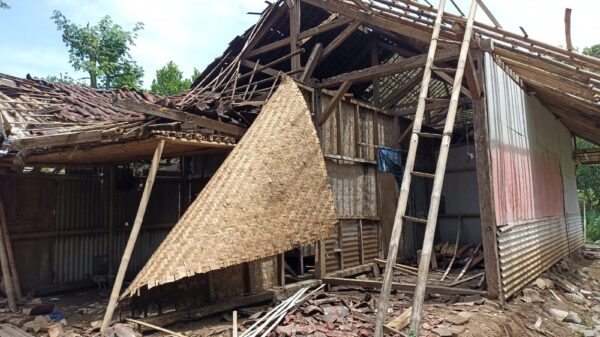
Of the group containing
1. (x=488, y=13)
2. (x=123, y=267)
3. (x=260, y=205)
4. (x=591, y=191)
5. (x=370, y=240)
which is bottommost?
(x=370, y=240)

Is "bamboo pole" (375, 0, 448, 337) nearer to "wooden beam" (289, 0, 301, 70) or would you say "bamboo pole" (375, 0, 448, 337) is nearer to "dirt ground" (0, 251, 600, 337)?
"dirt ground" (0, 251, 600, 337)

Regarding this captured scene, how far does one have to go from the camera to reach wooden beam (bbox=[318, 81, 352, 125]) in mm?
7366

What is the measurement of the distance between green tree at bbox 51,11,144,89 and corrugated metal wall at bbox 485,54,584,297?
17.4m

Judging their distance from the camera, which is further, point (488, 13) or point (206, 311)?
point (488, 13)

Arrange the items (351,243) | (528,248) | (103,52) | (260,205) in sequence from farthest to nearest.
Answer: (103,52), (351,243), (528,248), (260,205)

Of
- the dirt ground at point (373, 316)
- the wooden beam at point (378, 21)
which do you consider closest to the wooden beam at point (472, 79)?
the wooden beam at point (378, 21)

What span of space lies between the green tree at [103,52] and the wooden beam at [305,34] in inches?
495

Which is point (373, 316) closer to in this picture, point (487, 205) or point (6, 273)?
point (487, 205)

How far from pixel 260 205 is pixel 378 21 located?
401 cm

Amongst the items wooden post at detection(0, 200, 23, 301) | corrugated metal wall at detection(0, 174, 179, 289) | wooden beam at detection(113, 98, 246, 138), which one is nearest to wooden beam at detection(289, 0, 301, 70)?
wooden beam at detection(113, 98, 246, 138)

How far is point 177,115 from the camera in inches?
220

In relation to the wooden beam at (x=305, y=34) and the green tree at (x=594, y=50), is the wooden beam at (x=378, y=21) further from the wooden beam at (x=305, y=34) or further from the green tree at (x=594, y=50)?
the green tree at (x=594, y=50)

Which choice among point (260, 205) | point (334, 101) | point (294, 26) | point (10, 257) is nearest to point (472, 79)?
point (334, 101)

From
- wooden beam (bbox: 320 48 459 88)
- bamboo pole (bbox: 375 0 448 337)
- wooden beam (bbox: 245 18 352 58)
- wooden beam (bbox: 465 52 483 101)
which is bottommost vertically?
bamboo pole (bbox: 375 0 448 337)
